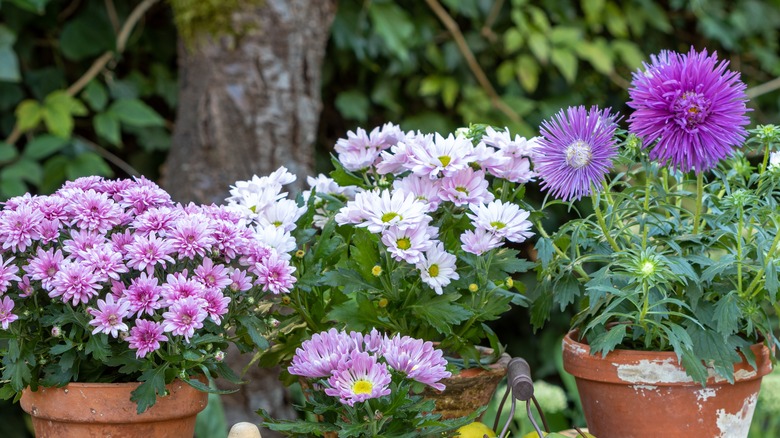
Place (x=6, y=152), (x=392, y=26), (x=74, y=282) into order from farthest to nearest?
(x=392, y=26) < (x=6, y=152) < (x=74, y=282)

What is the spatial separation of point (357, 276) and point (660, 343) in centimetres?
32

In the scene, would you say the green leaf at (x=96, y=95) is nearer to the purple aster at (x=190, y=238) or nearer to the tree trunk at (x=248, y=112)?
the tree trunk at (x=248, y=112)

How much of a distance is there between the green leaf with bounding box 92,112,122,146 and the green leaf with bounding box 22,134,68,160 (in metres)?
0.09

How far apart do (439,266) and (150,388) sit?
0.28 m

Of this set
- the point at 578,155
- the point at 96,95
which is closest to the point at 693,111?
the point at 578,155

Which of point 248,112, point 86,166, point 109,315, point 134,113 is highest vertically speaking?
point 109,315

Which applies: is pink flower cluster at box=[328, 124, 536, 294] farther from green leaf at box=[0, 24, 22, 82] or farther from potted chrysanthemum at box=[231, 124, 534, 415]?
green leaf at box=[0, 24, 22, 82]

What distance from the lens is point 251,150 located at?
189 centimetres

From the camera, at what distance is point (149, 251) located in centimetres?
73

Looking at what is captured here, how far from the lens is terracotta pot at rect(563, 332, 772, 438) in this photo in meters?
0.83

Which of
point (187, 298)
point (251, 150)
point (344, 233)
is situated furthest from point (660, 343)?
point (251, 150)

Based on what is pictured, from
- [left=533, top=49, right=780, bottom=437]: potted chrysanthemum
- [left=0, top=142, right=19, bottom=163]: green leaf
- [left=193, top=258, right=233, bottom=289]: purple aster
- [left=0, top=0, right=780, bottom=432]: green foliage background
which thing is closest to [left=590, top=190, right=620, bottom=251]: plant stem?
[left=533, top=49, right=780, bottom=437]: potted chrysanthemum

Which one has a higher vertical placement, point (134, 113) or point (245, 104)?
point (245, 104)

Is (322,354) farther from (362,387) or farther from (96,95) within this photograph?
(96,95)
